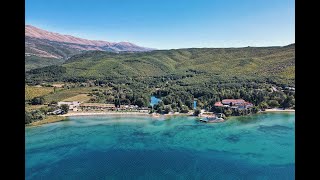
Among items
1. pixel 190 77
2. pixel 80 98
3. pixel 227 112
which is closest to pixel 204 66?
pixel 190 77

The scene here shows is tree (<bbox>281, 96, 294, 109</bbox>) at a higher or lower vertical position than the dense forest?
lower

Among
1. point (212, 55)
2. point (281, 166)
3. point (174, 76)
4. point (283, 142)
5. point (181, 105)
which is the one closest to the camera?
point (281, 166)

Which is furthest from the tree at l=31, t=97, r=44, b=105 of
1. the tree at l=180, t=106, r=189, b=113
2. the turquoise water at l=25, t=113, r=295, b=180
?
the tree at l=180, t=106, r=189, b=113

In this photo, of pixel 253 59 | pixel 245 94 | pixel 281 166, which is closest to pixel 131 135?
pixel 281 166

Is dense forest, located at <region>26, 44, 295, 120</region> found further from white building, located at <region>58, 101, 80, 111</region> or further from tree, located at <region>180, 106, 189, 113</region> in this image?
white building, located at <region>58, 101, 80, 111</region>

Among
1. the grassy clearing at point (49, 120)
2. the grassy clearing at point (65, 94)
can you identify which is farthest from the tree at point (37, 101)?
the grassy clearing at point (49, 120)
